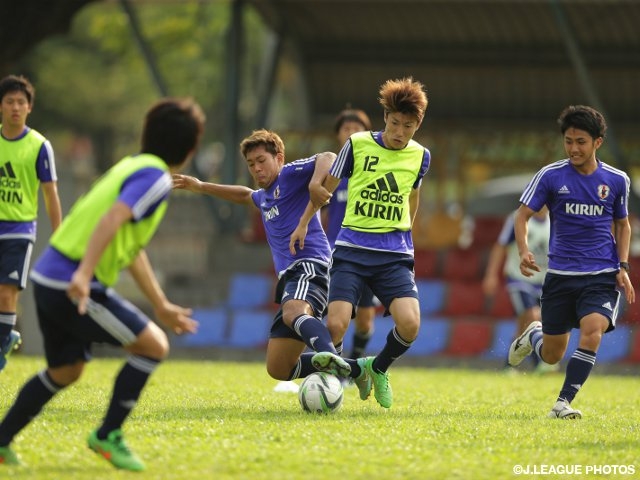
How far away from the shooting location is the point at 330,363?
328 inches

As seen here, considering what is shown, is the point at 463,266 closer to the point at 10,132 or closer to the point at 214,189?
the point at 214,189

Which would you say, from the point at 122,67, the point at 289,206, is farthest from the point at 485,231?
the point at 122,67

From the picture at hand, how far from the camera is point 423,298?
1978 cm

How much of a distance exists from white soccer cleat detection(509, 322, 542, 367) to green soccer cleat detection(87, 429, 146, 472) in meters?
4.68

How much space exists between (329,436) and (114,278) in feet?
6.03

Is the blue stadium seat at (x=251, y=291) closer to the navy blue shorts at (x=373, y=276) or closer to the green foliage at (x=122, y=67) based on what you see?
the navy blue shorts at (x=373, y=276)

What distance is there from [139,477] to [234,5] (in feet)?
52.6

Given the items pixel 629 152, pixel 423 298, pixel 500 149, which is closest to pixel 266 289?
pixel 423 298

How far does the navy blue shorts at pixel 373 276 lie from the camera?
9.12m

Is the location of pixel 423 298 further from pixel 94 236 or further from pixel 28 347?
pixel 94 236

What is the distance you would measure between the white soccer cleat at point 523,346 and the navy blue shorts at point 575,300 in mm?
652

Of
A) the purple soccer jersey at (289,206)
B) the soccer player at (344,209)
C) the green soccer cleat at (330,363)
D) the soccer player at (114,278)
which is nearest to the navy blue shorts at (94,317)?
the soccer player at (114,278)

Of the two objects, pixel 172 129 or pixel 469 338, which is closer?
pixel 172 129

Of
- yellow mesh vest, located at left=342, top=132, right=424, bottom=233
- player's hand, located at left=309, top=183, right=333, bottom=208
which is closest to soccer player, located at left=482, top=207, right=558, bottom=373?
yellow mesh vest, located at left=342, top=132, right=424, bottom=233
